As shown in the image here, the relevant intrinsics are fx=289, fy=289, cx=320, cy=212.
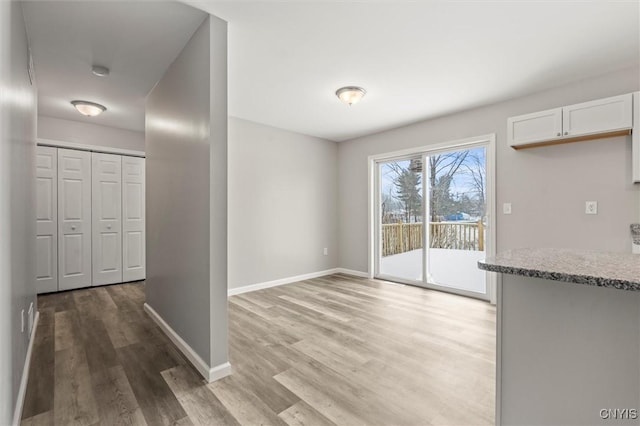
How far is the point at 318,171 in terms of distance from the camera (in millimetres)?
5219

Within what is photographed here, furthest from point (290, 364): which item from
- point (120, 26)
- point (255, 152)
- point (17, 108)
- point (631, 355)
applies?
point (255, 152)

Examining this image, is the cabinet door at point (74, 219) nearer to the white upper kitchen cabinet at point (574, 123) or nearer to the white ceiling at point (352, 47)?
the white ceiling at point (352, 47)

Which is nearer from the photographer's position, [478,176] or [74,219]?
[478,176]

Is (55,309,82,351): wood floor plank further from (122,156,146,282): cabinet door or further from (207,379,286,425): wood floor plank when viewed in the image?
(207,379,286,425): wood floor plank

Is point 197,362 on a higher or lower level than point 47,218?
lower

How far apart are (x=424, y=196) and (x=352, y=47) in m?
2.62

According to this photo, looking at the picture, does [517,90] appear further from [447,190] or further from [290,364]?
[290,364]

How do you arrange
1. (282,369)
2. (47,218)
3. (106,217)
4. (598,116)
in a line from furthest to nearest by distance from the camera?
(106,217), (47,218), (598,116), (282,369)

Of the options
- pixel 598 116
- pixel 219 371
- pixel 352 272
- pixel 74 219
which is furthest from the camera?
pixel 352 272

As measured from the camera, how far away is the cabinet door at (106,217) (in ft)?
14.3

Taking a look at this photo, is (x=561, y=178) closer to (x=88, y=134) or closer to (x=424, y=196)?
(x=424, y=196)

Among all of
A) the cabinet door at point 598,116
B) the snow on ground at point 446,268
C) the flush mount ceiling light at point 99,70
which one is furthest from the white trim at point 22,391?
the cabinet door at point 598,116

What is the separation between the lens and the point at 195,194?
2150 millimetres

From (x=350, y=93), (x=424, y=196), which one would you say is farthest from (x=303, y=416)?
(x=424, y=196)
